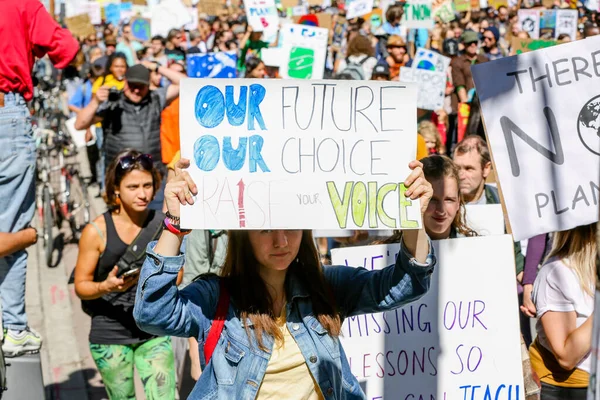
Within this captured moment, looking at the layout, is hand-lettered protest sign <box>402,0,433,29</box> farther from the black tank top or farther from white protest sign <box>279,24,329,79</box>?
the black tank top

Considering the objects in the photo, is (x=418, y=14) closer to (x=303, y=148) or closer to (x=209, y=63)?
(x=209, y=63)

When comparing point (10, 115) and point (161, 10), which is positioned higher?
point (161, 10)

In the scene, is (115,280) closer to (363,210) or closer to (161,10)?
(363,210)

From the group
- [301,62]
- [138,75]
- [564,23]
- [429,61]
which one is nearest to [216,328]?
[138,75]

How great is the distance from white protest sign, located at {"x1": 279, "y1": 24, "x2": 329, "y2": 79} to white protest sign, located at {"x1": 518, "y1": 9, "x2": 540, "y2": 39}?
25.6 ft

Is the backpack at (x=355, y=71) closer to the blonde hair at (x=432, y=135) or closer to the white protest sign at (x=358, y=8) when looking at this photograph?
the blonde hair at (x=432, y=135)

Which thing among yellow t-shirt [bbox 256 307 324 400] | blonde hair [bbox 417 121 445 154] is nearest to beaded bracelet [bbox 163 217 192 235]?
yellow t-shirt [bbox 256 307 324 400]

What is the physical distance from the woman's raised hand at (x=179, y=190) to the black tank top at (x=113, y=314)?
5.59ft

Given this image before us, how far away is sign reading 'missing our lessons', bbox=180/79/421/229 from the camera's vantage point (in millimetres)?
2789

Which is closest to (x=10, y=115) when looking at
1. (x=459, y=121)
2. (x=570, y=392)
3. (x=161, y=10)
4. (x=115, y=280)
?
(x=115, y=280)

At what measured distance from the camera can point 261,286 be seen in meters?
2.83

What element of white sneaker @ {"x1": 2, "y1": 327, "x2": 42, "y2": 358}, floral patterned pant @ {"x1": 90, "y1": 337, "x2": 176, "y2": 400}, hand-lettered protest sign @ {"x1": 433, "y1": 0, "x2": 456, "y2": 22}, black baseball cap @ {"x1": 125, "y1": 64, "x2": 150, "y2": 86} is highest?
hand-lettered protest sign @ {"x1": 433, "y1": 0, "x2": 456, "y2": 22}

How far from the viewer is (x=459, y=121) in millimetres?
11023

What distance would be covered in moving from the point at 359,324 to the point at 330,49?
43.9ft
